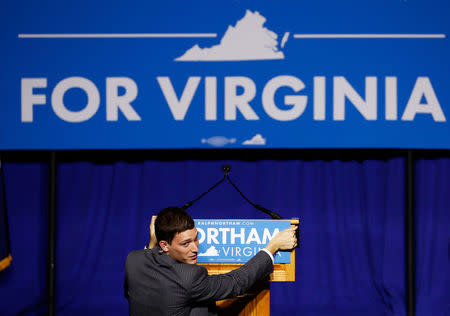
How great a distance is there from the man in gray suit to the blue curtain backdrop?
1.64 m

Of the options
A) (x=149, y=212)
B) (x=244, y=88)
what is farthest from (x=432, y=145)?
(x=149, y=212)

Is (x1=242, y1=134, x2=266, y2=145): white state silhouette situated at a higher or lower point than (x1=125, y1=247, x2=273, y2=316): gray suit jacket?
higher

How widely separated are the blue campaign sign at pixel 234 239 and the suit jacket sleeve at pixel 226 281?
143mm

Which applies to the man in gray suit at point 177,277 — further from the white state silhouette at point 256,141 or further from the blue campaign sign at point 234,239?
the white state silhouette at point 256,141

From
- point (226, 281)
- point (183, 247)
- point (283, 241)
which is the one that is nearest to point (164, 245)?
point (183, 247)

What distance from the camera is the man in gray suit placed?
1397 mm

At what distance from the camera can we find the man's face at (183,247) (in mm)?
1449

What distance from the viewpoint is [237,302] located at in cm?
166

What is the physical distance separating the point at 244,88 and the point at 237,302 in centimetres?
138

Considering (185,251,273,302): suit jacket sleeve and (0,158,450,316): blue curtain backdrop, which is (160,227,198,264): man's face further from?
(0,158,450,316): blue curtain backdrop

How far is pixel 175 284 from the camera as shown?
4.58 ft

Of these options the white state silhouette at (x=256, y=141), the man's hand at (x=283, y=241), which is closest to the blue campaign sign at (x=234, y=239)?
the man's hand at (x=283, y=241)

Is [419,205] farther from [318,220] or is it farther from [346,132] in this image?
[346,132]

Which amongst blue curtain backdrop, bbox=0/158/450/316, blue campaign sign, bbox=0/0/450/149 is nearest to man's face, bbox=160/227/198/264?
blue campaign sign, bbox=0/0/450/149
